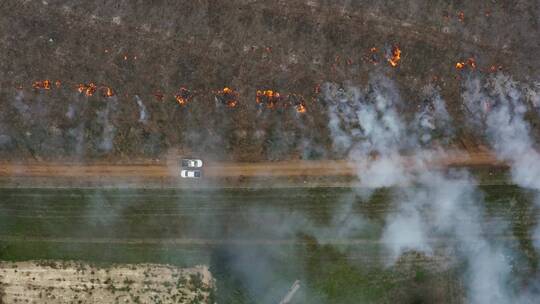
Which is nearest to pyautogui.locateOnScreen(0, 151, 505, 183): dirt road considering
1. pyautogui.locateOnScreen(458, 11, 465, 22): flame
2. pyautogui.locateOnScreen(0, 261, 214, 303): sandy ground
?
pyautogui.locateOnScreen(0, 261, 214, 303): sandy ground

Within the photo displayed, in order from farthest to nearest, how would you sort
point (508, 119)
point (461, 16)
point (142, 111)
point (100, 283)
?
point (100, 283) → point (461, 16) → point (142, 111) → point (508, 119)

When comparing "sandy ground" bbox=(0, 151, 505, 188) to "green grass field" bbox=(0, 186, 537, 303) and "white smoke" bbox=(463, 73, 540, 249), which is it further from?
"white smoke" bbox=(463, 73, 540, 249)

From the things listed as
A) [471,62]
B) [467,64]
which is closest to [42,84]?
[467,64]

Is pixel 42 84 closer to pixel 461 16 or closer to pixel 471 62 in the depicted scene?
pixel 461 16

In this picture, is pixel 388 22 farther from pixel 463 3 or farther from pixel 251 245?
pixel 251 245

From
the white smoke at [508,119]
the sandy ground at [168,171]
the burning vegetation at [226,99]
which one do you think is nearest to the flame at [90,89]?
the sandy ground at [168,171]

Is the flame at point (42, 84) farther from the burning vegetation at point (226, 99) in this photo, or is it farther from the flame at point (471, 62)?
the flame at point (471, 62)
